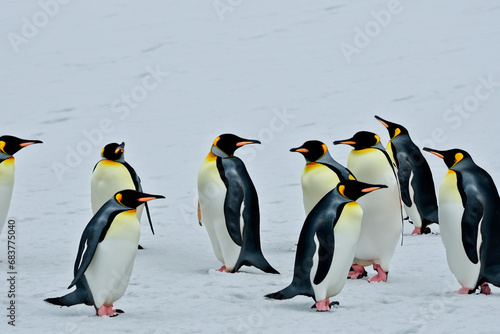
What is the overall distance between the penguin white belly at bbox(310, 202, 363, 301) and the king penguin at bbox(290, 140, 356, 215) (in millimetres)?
814

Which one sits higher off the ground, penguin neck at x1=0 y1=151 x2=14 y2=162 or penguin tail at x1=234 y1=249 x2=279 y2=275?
penguin neck at x1=0 y1=151 x2=14 y2=162

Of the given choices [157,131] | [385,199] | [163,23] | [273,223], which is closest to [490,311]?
[385,199]

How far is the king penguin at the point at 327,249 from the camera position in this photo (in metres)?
4.26

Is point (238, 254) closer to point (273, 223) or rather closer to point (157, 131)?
point (273, 223)

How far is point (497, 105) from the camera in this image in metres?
10.7

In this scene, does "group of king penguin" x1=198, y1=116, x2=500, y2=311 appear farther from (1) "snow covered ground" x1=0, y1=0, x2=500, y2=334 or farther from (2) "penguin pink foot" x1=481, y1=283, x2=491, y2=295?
(1) "snow covered ground" x1=0, y1=0, x2=500, y2=334

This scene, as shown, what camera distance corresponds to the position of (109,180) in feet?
18.7

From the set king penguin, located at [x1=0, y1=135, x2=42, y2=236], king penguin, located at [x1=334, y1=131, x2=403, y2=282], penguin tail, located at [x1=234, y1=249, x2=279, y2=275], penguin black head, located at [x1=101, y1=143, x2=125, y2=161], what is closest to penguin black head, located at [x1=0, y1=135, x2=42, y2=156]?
king penguin, located at [x1=0, y1=135, x2=42, y2=236]

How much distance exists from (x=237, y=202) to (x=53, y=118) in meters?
6.18

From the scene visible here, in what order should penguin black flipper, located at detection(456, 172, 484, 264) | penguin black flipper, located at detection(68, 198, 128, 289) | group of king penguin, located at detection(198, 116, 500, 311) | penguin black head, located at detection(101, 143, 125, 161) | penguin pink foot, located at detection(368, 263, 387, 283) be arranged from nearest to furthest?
penguin black flipper, located at detection(68, 198, 128, 289)
group of king penguin, located at detection(198, 116, 500, 311)
penguin black flipper, located at detection(456, 172, 484, 264)
penguin pink foot, located at detection(368, 263, 387, 283)
penguin black head, located at detection(101, 143, 125, 161)

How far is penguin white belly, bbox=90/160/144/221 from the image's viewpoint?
5707 millimetres

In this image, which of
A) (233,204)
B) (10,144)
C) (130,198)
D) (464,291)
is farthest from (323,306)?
(10,144)

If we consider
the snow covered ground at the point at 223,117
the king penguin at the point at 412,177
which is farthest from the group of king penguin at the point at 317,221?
the king penguin at the point at 412,177

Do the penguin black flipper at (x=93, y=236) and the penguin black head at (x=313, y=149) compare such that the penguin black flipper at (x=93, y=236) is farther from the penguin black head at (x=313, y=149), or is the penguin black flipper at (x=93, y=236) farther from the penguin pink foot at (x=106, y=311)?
the penguin black head at (x=313, y=149)
